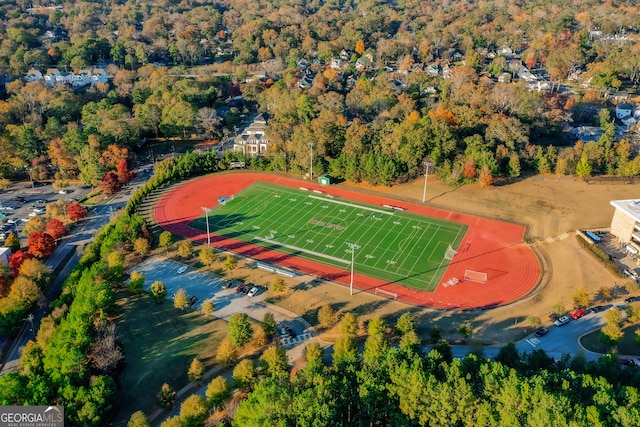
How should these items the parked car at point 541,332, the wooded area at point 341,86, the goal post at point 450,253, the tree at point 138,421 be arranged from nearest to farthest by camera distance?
1. the tree at point 138,421
2. the parked car at point 541,332
3. the goal post at point 450,253
4. the wooded area at point 341,86

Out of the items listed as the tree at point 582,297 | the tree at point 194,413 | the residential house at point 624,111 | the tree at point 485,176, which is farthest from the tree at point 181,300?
the residential house at point 624,111

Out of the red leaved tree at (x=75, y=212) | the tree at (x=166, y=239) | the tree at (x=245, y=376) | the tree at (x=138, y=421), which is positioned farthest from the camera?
the red leaved tree at (x=75, y=212)

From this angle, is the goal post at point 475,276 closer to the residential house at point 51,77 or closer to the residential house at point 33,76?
the residential house at point 51,77

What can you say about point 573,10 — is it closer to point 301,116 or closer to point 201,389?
point 301,116

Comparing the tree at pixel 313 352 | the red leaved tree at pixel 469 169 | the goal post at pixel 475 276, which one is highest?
the red leaved tree at pixel 469 169

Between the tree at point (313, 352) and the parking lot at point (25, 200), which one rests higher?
the parking lot at point (25, 200)

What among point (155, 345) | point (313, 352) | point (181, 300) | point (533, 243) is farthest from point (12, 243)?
point (533, 243)

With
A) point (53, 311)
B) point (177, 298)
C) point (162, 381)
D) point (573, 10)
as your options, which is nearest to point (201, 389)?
point (162, 381)

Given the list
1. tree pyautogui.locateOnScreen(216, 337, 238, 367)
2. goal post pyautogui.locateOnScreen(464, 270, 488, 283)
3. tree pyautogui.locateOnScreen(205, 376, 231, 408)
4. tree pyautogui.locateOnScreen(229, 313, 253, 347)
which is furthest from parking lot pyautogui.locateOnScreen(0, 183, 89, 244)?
goal post pyautogui.locateOnScreen(464, 270, 488, 283)
